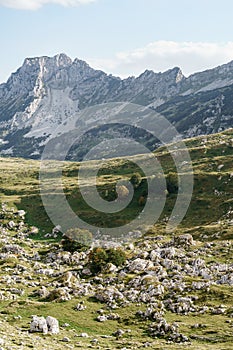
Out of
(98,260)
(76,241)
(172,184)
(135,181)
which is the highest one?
(172,184)

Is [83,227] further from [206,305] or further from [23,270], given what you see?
[206,305]

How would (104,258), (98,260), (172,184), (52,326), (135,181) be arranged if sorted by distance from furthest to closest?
(135,181) → (172,184) → (104,258) → (98,260) → (52,326)

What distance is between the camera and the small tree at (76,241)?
71.2m

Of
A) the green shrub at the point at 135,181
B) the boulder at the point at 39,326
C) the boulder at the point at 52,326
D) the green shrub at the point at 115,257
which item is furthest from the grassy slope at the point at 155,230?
the green shrub at the point at 115,257

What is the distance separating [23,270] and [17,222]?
1526 inches

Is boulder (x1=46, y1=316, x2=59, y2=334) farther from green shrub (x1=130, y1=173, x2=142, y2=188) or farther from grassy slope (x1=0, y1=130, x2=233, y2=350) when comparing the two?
green shrub (x1=130, y1=173, x2=142, y2=188)

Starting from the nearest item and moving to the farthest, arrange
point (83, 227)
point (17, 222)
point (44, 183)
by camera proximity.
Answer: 1. point (83, 227)
2. point (17, 222)
3. point (44, 183)

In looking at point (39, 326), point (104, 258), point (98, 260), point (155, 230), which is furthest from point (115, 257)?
point (155, 230)

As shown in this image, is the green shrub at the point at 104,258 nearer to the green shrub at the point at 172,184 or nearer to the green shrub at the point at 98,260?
the green shrub at the point at 98,260

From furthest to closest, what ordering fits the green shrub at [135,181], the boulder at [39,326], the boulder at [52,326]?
the green shrub at [135,181] < the boulder at [52,326] < the boulder at [39,326]

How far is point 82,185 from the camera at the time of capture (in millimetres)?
122750

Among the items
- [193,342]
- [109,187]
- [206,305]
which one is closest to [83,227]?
[109,187]

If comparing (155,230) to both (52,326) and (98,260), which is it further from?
(52,326)

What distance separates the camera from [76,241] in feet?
240
